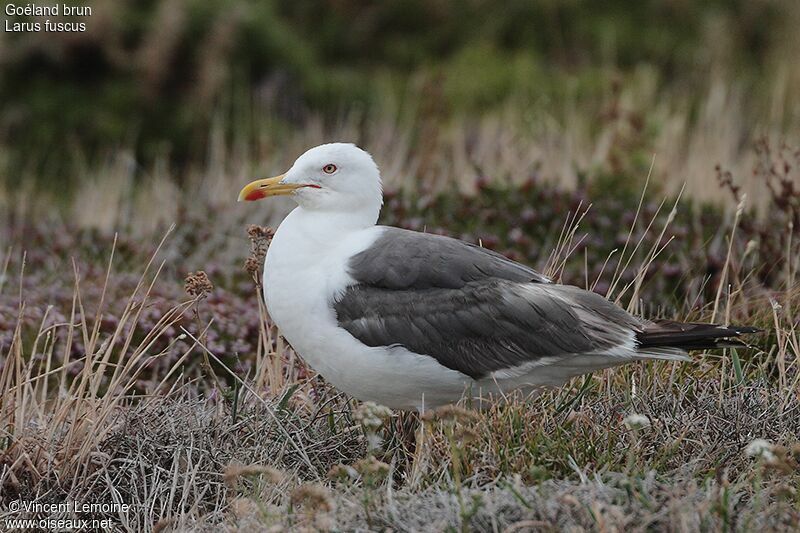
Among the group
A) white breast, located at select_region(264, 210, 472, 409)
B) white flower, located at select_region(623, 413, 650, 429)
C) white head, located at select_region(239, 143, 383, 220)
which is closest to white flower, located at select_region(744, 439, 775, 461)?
white flower, located at select_region(623, 413, 650, 429)

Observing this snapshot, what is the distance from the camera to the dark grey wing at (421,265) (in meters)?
4.64

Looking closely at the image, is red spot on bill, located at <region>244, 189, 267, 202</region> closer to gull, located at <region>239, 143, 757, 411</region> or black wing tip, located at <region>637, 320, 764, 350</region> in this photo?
gull, located at <region>239, 143, 757, 411</region>

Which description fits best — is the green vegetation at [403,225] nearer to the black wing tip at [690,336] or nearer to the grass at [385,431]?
the grass at [385,431]

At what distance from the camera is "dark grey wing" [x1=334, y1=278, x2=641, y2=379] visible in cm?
457

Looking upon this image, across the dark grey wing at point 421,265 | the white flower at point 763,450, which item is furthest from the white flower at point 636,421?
the dark grey wing at point 421,265

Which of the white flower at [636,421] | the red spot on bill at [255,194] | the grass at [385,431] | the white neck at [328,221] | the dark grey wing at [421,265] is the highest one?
the red spot on bill at [255,194]

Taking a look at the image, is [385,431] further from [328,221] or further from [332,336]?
[328,221]

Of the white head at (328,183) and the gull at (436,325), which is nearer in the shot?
the gull at (436,325)

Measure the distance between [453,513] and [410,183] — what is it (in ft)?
17.4

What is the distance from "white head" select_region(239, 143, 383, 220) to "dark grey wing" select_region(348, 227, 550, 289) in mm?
287

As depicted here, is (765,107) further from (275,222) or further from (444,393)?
(444,393)

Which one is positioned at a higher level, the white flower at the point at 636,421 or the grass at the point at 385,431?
the white flower at the point at 636,421

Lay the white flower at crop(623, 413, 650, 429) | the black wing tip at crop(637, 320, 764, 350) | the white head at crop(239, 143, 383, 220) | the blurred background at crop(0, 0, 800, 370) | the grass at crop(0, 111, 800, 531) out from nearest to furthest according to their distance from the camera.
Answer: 1. the grass at crop(0, 111, 800, 531)
2. the white flower at crop(623, 413, 650, 429)
3. the black wing tip at crop(637, 320, 764, 350)
4. the white head at crop(239, 143, 383, 220)
5. the blurred background at crop(0, 0, 800, 370)

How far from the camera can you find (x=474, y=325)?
461cm
